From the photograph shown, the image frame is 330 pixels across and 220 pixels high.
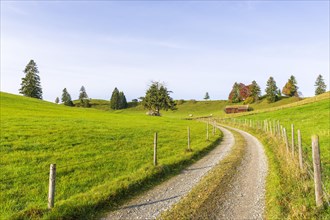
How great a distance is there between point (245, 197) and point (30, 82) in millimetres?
113407

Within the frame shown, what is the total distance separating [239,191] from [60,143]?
1606 centimetres

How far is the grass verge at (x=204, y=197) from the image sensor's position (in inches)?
364

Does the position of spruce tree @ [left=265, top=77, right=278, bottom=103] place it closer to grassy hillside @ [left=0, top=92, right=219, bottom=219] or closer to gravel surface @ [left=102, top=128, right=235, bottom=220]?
grassy hillside @ [left=0, top=92, right=219, bottom=219]

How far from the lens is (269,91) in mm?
145250

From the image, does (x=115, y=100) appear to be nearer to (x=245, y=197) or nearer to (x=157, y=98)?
(x=157, y=98)

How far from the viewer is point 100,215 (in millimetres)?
9523

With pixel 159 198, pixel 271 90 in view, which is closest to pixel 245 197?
pixel 159 198

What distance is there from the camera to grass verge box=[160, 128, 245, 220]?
926 cm

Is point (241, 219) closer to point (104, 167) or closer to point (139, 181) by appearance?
point (139, 181)

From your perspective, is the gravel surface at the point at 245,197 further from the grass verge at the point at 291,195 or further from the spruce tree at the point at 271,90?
the spruce tree at the point at 271,90

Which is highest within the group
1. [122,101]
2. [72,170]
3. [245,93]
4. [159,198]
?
[245,93]

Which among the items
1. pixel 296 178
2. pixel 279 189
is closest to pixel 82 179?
pixel 279 189

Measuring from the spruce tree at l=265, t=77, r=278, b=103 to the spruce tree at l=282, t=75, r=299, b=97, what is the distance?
23294 millimetres

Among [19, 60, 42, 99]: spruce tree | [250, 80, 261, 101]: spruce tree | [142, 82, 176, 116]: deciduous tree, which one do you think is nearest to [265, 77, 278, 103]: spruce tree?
[250, 80, 261, 101]: spruce tree
